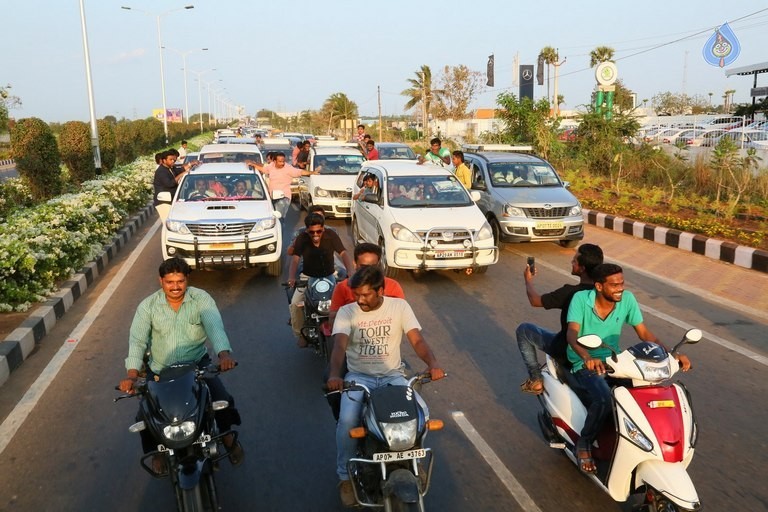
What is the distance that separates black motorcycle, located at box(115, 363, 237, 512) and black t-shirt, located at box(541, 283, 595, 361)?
207 cm

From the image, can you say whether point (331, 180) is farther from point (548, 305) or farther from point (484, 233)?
point (548, 305)

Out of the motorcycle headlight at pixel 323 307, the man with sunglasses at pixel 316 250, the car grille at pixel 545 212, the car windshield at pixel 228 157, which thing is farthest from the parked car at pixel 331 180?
the motorcycle headlight at pixel 323 307

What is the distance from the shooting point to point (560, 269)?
1067 cm

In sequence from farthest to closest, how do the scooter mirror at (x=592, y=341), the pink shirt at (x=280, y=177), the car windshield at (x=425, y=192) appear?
the pink shirt at (x=280, y=177) → the car windshield at (x=425, y=192) → the scooter mirror at (x=592, y=341)

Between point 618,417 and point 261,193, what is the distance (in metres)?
8.23

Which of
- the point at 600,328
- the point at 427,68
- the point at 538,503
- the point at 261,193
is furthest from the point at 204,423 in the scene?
the point at 427,68

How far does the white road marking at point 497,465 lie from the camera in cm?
399

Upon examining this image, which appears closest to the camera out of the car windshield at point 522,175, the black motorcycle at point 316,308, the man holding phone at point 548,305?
the man holding phone at point 548,305

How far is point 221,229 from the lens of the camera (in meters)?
9.53

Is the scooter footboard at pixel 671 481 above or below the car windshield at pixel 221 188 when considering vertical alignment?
below

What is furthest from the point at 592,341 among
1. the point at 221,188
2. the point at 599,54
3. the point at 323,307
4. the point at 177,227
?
the point at 599,54

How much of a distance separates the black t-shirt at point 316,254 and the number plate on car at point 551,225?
5.91 meters

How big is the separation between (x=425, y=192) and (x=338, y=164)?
6.93 m

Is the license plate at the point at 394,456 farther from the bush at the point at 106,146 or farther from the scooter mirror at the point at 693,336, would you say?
the bush at the point at 106,146
